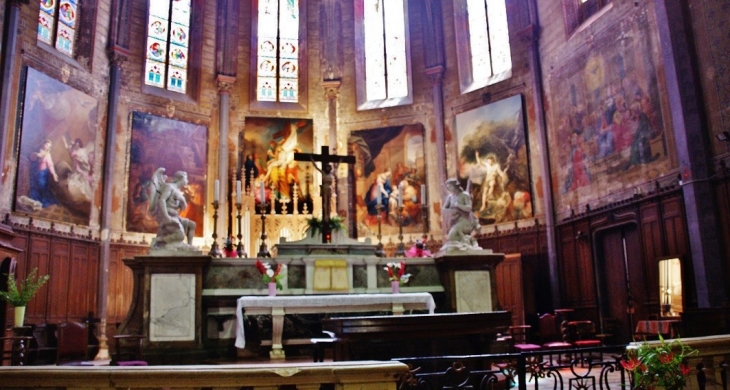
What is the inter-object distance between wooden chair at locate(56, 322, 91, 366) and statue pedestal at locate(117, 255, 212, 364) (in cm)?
99

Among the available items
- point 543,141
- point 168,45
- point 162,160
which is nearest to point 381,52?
point 168,45

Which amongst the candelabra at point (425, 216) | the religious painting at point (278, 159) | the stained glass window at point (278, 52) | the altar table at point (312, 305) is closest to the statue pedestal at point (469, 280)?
the altar table at point (312, 305)

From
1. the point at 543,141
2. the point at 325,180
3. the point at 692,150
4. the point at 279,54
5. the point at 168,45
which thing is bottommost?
the point at 325,180

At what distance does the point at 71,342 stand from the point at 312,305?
3.34 meters

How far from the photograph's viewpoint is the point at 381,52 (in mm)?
20750

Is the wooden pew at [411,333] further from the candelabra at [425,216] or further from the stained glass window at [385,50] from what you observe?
the stained glass window at [385,50]

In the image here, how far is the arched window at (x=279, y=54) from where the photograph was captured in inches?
794

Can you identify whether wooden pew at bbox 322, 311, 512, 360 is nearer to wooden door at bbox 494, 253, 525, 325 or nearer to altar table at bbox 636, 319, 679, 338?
altar table at bbox 636, 319, 679, 338

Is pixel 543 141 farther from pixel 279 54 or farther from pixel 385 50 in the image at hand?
pixel 279 54

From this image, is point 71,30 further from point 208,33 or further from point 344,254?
point 344,254

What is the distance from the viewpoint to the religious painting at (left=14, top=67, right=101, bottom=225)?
14.0 m

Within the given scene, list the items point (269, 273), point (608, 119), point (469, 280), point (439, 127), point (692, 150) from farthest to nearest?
1. point (439, 127)
2. point (608, 119)
3. point (692, 150)
4. point (469, 280)
5. point (269, 273)

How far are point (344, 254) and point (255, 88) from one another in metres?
10.8

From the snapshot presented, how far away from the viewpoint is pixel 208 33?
19.6 metres
